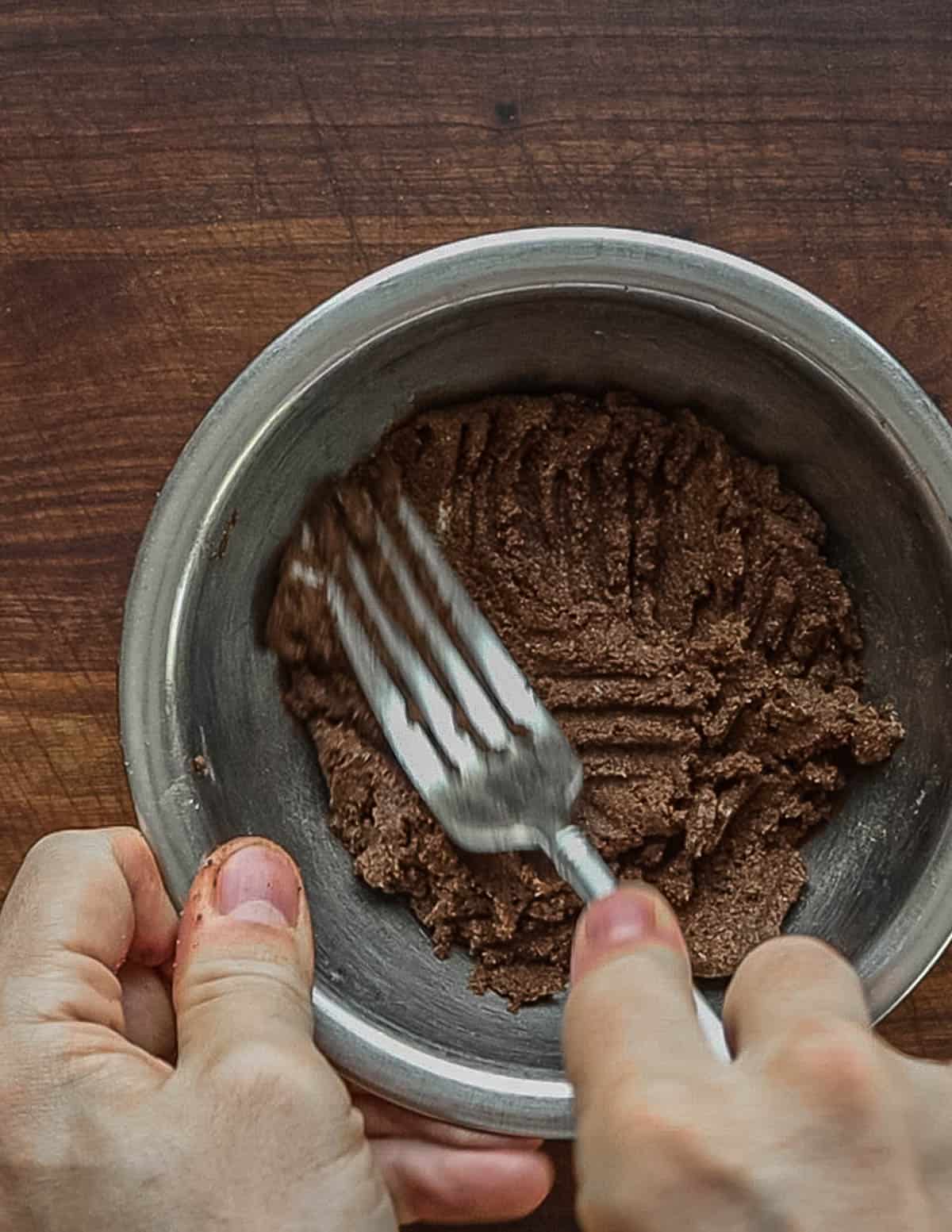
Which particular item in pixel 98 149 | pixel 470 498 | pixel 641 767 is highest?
pixel 98 149

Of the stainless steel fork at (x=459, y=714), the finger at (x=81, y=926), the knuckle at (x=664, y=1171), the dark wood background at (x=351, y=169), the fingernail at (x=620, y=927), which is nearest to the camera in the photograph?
the knuckle at (x=664, y=1171)

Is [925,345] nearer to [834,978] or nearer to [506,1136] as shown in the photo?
[834,978]

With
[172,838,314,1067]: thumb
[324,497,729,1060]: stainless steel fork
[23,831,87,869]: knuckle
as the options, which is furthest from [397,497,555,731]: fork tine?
[23,831,87,869]: knuckle

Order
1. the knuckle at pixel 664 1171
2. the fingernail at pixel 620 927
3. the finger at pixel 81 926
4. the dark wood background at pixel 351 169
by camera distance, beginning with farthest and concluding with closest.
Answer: the dark wood background at pixel 351 169, the finger at pixel 81 926, the fingernail at pixel 620 927, the knuckle at pixel 664 1171

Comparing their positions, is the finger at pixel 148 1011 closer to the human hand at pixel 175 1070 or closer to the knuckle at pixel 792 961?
the human hand at pixel 175 1070

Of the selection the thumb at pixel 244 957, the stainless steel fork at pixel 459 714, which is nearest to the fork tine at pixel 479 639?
the stainless steel fork at pixel 459 714

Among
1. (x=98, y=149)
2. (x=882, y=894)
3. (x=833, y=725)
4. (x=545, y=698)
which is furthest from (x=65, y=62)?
(x=882, y=894)

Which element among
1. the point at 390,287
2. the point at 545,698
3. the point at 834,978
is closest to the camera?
the point at 834,978
